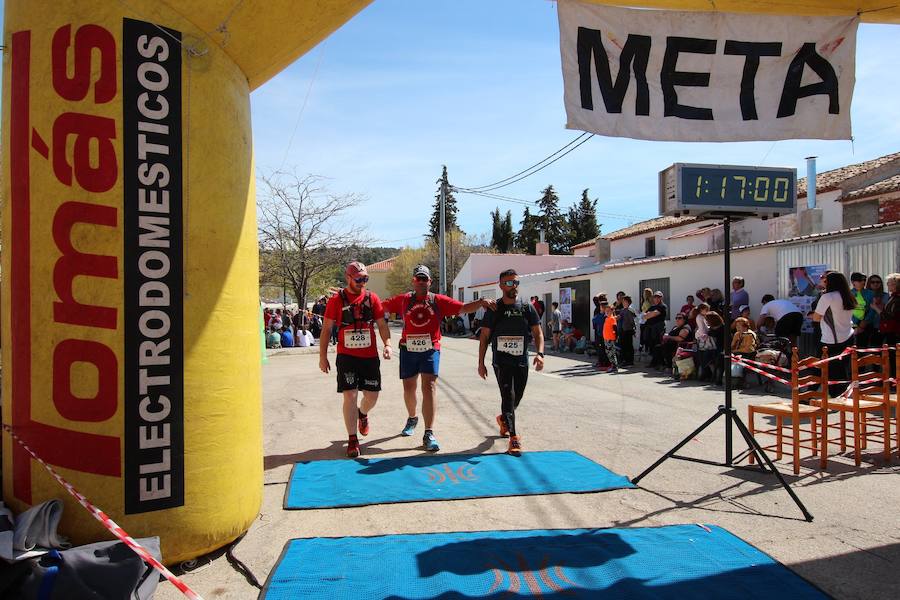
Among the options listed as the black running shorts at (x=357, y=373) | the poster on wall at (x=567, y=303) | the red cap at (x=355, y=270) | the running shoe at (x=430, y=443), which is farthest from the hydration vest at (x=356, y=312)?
the poster on wall at (x=567, y=303)

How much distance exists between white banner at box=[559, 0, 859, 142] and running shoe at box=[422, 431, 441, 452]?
3.55m

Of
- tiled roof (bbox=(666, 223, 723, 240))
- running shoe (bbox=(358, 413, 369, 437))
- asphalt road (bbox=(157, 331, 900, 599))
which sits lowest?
asphalt road (bbox=(157, 331, 900, 599))

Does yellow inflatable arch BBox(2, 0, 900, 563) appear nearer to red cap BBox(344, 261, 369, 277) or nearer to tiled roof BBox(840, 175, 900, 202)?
red cap BBox(344, 261, 369, 277)

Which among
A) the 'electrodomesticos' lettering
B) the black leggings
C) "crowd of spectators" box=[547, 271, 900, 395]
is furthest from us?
"crowd of spectators" box=[547, 271, 900, 395]

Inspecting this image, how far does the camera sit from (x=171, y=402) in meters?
3.60

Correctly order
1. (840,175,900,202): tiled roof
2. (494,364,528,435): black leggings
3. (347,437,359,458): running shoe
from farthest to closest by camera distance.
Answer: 1. (840,175,900,202): tiled roof
2. (494,364,528,435): black leggings
3. (347,437,359,458): running shoe

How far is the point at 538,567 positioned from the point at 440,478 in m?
1.95

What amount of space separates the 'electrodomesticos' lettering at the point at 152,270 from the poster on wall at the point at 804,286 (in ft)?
45.5

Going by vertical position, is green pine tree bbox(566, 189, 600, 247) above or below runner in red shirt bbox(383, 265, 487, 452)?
above

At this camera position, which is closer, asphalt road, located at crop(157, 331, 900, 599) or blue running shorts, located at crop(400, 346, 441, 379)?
asphalt road, located at crop(157, 331, 900, 599)

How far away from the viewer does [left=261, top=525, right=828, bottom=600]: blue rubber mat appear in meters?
3.33

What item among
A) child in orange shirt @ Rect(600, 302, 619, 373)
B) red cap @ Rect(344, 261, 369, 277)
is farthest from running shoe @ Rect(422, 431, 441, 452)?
child in orange shirt @ Rect(600, 302, 619, 373)

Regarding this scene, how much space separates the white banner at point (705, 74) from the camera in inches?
194

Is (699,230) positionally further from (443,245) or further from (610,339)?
(443,245)
